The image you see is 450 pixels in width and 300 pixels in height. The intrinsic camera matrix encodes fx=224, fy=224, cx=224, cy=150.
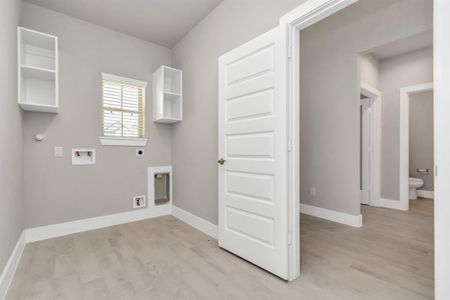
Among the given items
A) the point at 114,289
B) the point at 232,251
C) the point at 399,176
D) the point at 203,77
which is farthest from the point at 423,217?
the point at 114,289

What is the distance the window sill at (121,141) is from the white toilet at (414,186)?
544 centimetres

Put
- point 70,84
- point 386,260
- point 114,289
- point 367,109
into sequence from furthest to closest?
point 367,109 < point 70,84 < point 386,260 < point 114,289

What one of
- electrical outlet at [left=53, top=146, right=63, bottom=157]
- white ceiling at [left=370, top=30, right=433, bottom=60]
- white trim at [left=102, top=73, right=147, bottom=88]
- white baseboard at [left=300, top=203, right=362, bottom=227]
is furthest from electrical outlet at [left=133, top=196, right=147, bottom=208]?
white ceiling at [left=370, top=30, right=433, bottom=60]

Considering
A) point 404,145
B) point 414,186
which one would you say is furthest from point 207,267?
point 414,186

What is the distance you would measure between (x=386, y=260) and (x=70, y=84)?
13.7ft

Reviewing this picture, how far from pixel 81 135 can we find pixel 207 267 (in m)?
2.40

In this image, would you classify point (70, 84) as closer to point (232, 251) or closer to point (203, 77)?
point (203, 77)

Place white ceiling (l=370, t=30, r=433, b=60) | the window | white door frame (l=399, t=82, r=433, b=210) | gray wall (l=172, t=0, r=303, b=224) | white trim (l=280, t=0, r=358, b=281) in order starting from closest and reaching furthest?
white trim (l=280, t=0, r=358, b=281) → gray wall (l=172, t=0, r=303, b=224) → the window → white ceiling (l=370, t=30, r=433, b=60) → white door frame (l=399, t=82, r=433, b=210)

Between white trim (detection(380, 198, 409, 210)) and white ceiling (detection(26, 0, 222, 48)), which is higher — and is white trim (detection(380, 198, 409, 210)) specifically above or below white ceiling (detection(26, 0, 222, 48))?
below

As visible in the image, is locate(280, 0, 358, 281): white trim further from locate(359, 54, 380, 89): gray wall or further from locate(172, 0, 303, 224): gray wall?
locate(359, 54, 380, 89): gray wall

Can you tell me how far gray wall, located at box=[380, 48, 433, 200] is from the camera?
3924 millimetres

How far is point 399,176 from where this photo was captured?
4.04m

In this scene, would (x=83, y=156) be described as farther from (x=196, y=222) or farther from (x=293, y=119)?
(x=293, y=119)

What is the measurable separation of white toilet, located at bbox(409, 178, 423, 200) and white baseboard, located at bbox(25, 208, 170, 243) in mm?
5056
